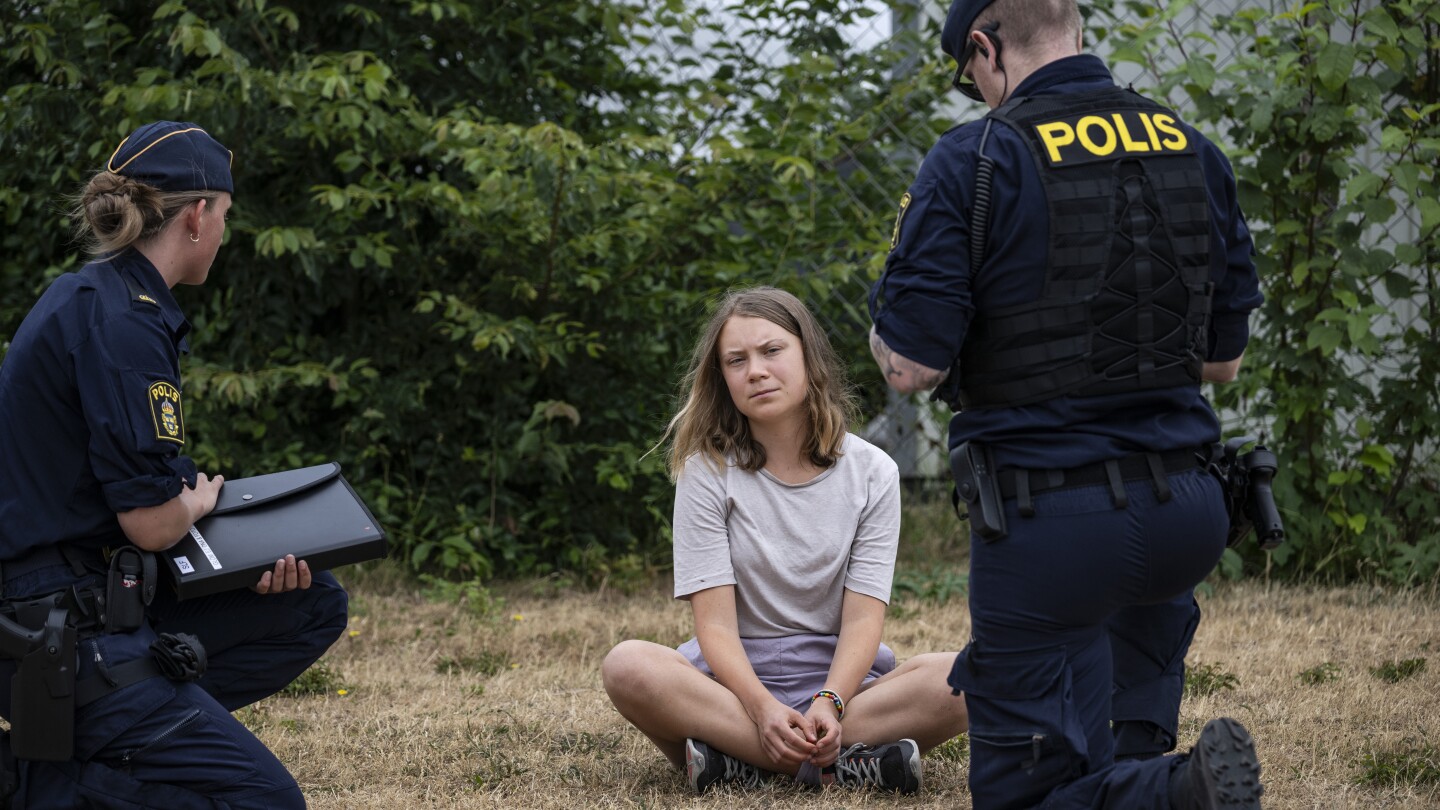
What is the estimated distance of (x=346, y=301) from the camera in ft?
19.6

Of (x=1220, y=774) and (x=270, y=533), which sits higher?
(x=270, y=533)

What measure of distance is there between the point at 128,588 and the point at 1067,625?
1.81m

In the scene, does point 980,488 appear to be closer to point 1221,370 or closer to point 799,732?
point 1221,370

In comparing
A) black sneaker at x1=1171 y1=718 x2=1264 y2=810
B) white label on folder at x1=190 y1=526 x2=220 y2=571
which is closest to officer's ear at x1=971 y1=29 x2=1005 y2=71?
black sneaker at x1=1171 y1=718 x2=1264 y2=810

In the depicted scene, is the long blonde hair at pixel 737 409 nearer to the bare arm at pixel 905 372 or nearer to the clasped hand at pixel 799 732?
the clasped hand at pixel 799 732

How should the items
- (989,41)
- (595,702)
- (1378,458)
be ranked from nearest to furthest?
(989,41) < (595,702) < (1378,458)

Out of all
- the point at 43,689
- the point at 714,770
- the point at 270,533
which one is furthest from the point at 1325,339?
the point at 43,689

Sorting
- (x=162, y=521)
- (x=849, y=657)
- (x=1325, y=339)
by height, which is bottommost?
(x=849, y=657)

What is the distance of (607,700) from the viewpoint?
4.23 meters

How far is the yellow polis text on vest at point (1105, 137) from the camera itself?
2422mm

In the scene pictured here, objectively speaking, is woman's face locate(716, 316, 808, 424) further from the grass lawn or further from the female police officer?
the female police officer

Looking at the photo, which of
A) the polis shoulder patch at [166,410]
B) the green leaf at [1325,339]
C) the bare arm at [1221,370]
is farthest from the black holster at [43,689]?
the green leaf at [1325,339]

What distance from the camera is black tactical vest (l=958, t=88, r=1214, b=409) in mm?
2408

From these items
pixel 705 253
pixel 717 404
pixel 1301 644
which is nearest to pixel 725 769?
pixel 717 404
